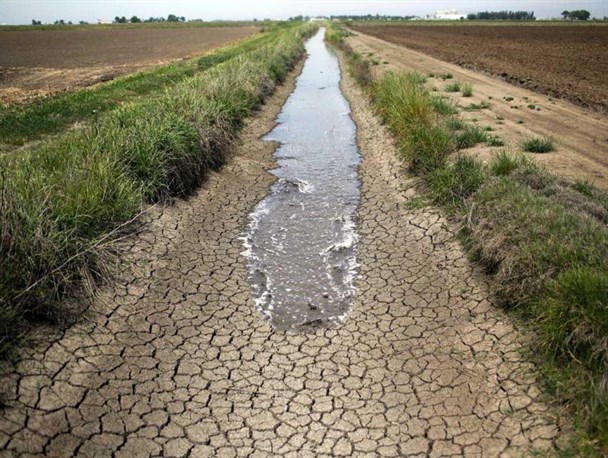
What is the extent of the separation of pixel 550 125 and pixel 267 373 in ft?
35.3

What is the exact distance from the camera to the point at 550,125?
41.4ft

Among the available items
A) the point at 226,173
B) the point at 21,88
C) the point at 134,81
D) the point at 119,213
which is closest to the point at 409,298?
the point at 119,213

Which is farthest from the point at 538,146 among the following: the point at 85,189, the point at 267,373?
the point at 85,189

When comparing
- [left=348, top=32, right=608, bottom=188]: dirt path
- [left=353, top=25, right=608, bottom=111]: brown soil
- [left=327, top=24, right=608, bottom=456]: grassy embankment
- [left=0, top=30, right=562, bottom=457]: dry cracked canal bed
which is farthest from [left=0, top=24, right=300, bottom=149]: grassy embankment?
[left=353, top=25, right=608, bottom=111]: brown soil

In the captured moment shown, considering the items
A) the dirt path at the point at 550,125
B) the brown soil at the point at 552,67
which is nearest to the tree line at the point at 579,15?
the brown soil at the point at 552,67

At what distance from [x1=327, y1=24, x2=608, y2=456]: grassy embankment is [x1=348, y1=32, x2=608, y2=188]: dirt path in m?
0.76

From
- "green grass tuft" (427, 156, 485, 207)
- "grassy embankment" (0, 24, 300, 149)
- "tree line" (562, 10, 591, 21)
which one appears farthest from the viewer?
"tree line" (562, 10, 591, 21)

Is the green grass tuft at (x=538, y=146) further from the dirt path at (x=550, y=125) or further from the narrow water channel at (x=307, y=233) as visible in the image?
the narrow water channel at (x=307, y=233)

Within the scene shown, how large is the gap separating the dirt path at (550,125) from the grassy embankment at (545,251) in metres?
0.76

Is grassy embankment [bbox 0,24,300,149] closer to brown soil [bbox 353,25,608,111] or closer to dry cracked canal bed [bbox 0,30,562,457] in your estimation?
dry cracked canal bed [bbox 0,30,562,457]

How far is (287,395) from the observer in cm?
442

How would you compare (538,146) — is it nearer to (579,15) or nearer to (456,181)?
(456,181)

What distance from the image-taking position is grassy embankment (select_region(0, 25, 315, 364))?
4.52 m

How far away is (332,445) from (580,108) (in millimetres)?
14438
